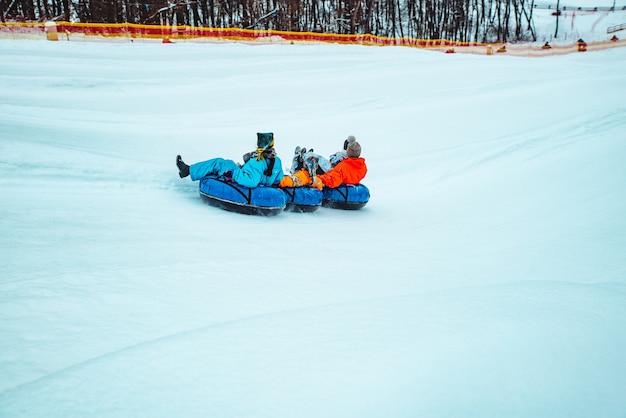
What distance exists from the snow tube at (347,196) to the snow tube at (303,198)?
30 centimetres

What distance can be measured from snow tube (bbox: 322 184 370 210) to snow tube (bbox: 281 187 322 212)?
30 cm

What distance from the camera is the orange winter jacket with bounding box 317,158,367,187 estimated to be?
15.9ft

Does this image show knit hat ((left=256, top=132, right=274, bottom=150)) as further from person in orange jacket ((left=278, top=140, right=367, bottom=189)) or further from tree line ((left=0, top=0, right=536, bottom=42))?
tree line ((left=0, top=0, right=536, bottom=42))

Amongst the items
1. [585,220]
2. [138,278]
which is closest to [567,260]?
[585,220]

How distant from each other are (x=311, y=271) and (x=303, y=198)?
1.77 m

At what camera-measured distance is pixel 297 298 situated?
7.54 feet

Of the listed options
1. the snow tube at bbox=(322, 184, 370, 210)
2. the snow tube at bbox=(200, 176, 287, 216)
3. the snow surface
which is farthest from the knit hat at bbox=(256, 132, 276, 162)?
the snow tube at bbox=(322, 184, 370, 210)

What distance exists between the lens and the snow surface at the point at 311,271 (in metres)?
1.50

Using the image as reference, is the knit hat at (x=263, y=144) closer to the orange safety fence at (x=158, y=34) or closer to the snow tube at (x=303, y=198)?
the snow tube at (x=303, y=198)

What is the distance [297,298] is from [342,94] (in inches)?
316

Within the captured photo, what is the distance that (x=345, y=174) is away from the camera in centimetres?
488

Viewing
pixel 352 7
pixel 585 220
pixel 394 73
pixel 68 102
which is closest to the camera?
pixel 585 220

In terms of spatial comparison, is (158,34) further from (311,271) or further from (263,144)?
(311,271)

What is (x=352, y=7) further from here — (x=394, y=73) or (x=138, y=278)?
(x=138, y=278)
